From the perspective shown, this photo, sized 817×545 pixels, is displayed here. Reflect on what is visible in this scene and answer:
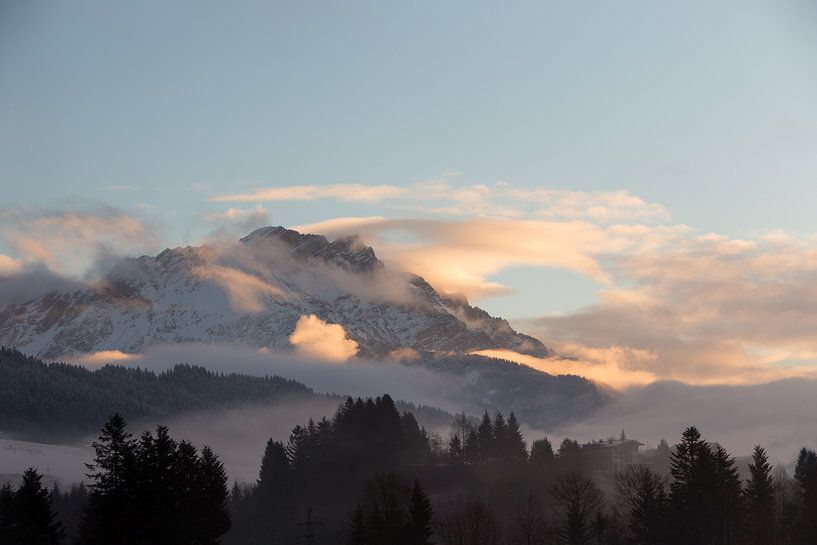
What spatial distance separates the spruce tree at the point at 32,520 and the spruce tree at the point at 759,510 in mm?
58300

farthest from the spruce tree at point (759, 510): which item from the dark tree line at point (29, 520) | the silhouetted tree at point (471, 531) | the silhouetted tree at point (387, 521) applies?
the dark tree line at point (29, 520)

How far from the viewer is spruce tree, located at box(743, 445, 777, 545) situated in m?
130

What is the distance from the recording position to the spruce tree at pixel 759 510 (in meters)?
130

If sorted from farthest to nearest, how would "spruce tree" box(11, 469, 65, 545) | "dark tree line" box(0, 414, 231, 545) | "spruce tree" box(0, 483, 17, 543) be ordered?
"spruce tree" box(0, 483, 17, 543), "spruce tree" box(11, 469, 65, 545), "dark tree line" box(0, 414, 231, 545)

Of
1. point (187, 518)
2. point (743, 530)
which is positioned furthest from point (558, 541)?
point (187, 518)

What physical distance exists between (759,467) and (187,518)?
2349 inches

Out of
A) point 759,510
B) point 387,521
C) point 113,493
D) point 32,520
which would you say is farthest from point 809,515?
point 32,520

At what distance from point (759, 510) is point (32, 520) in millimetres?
63621

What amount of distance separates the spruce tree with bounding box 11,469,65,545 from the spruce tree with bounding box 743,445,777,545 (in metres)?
58.3

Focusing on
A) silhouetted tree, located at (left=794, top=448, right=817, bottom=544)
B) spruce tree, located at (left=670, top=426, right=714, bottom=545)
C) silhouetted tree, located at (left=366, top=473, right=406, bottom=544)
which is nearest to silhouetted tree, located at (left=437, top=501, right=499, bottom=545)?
silhouetted tree, located at (left=366, top=473, right=406, bottom=544)

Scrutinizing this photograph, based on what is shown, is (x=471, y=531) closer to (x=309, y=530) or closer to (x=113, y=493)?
(x=309, y=530)

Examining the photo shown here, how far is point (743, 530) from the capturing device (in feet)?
439

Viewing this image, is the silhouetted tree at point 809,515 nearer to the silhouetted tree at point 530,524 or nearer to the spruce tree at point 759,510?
the spruce tree at point 759,510

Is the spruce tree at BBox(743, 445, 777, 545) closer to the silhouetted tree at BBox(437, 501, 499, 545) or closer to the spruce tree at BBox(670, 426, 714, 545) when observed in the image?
the spruce tree at BBox(670, 426, 714, 545)
